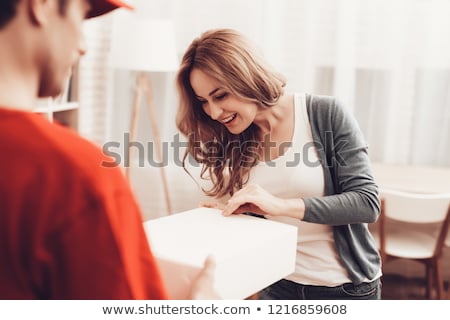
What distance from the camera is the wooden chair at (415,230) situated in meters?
2.35

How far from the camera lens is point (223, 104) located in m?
1.49

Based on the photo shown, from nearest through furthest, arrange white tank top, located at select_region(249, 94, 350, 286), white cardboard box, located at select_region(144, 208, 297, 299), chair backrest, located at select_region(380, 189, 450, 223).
A: white cardboard box, located at select_region(144, 208, 297, 299) < white tank top, located at select_region(249, 94, 350, 286) < chair backrest, located at select_region(380, 189, 450, 223)

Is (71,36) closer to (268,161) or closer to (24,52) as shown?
(24,52)

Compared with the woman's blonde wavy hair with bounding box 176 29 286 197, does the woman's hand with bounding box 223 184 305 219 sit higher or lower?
Result: lower

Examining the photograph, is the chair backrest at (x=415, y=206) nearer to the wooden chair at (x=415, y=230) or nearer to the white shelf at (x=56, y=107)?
Answer: the wooden chair at (x=415, y=230)

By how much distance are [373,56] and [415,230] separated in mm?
967

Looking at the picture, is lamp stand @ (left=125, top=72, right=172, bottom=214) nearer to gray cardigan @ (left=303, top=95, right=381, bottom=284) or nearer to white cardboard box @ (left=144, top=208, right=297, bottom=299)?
gray cardigan @ (left=303, top=95, right=381, bottom=284)

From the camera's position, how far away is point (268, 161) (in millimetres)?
1466

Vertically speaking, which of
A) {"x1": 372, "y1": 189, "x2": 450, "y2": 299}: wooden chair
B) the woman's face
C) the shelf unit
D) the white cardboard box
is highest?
the woman's face

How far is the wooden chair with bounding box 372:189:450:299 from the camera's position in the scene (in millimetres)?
2354

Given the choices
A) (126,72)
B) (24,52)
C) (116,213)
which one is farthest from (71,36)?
(126,72)

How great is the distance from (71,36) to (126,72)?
3034mm

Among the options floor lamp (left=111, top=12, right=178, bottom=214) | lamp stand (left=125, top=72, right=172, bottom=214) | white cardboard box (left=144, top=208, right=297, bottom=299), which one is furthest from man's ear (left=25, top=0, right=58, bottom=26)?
lamp stand (left=125, top=72, right=172, bottom=214)

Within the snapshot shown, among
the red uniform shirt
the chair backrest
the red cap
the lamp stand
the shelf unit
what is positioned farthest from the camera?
the lamp stand
